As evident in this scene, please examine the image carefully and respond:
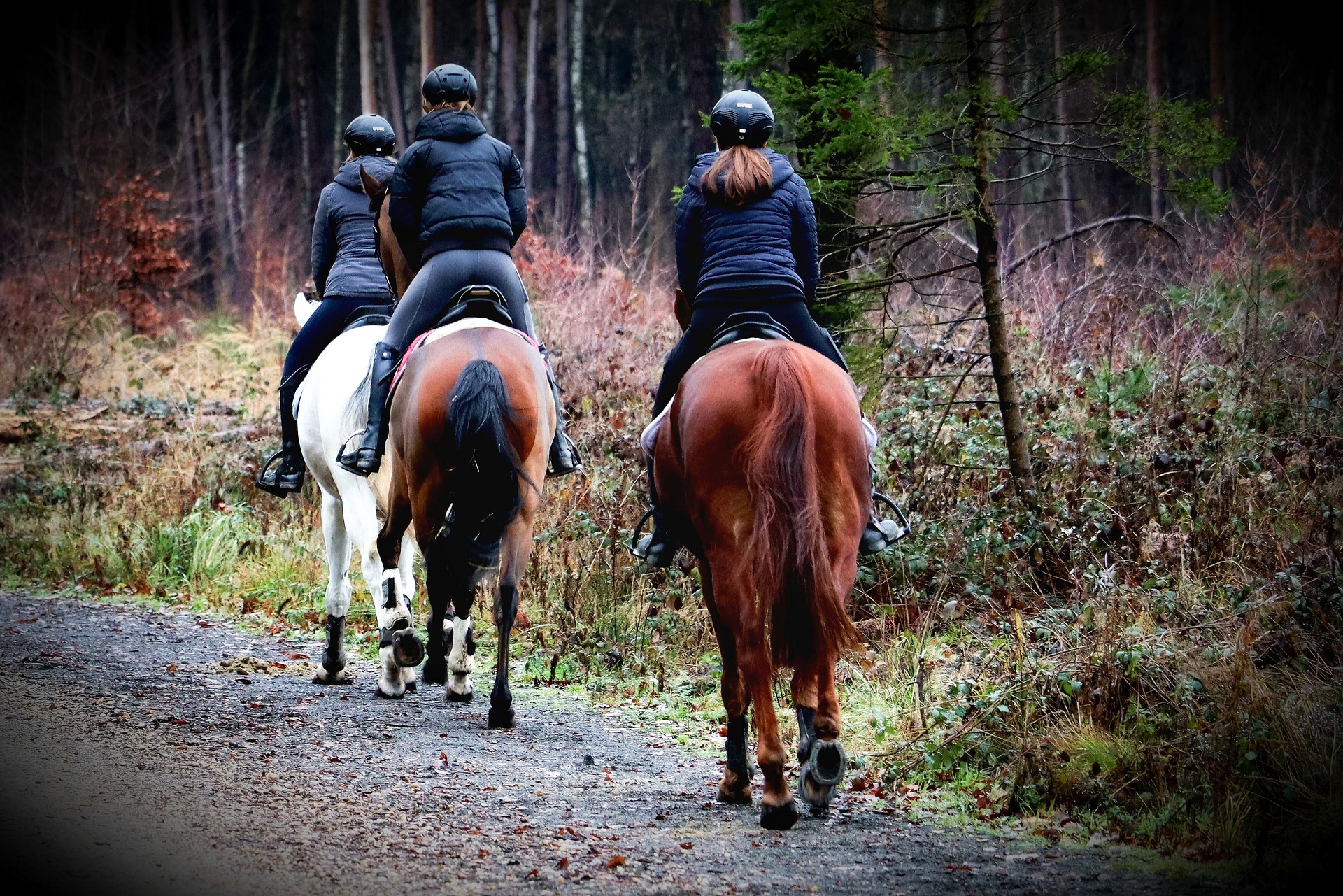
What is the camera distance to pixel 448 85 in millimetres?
6957

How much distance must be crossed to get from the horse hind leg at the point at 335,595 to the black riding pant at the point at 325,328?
0.91m

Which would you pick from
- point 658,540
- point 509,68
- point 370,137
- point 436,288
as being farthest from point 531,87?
point 658,540

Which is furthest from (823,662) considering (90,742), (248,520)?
(248,520)

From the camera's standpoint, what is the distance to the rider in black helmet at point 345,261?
8.05 metres

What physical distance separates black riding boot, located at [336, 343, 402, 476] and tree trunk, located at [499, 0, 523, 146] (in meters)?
29.3

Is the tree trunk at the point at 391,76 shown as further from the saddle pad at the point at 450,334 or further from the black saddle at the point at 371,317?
the saddle pad at the point at 450,334

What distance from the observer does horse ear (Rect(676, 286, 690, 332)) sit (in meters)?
5.71

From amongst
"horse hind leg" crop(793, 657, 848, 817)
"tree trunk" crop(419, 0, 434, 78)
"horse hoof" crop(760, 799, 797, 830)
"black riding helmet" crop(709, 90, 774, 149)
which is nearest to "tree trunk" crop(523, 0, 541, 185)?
"tree trunk" crop(419, 0, 434, 78)

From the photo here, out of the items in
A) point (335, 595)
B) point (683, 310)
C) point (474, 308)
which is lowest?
point (335, 595)

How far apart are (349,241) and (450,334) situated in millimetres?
2044

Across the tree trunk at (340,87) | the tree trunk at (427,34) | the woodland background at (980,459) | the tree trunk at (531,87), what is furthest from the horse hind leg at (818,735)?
the tree trunk at (340,87)

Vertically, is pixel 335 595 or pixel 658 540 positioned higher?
pixel 658 540

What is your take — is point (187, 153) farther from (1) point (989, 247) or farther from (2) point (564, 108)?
(1) point (989, 247)

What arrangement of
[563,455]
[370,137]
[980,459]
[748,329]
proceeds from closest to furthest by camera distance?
1. [748,329]
2. [563,455]
3. [370,137]
4. [980,459]
